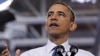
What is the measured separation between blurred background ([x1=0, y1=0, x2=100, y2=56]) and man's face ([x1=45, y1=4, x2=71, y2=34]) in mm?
253

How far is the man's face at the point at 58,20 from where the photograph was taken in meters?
1.23

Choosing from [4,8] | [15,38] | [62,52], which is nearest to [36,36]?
[15,38]

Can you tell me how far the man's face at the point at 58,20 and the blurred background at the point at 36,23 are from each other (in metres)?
0.25

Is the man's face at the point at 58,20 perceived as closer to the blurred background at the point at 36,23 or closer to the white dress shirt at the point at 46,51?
the white dress shirt at the point at 46,51

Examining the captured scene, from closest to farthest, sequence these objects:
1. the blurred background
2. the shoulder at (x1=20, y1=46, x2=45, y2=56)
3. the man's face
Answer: the man's face, the shoulder at (x1=20, y1=46, x2=45, y2=56), the blurred background

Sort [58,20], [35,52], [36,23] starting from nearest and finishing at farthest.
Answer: [58,20] < [35,52] < [36,23]

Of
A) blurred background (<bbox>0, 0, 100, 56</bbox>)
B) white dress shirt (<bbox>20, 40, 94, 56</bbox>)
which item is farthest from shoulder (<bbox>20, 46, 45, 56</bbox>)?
blurred background (<bbox>0, 0, 100, 56</bbox>)

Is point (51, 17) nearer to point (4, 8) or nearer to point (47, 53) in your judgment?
point (47, 53)

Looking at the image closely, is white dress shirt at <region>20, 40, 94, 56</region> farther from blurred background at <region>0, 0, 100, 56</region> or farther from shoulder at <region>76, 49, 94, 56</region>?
blurred background at <region>0, 0, 100, 56</region>

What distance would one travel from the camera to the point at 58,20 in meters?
1.25

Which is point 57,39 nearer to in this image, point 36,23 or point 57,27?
point 57,27

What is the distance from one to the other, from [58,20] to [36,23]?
369 millimetres

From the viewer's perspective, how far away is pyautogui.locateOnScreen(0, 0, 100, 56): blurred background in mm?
1546

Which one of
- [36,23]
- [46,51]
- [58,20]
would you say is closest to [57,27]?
[58,20]
